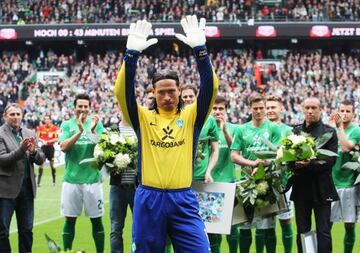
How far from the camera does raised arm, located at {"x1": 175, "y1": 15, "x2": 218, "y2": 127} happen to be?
6.59 m

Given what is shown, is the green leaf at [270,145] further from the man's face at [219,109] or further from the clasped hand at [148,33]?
the clasped hand at [148,33]

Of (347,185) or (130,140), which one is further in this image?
(347,185)

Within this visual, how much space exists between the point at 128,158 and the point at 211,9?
34.6 m

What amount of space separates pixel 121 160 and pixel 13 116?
146 cm

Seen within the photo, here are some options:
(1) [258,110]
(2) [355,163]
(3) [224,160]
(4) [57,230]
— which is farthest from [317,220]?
(4) [57,230]

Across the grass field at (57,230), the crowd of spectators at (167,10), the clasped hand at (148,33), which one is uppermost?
the crowd of spectators at (167,10)

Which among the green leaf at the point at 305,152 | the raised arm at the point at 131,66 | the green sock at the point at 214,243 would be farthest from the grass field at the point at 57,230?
the raised arm at the point at 131,66

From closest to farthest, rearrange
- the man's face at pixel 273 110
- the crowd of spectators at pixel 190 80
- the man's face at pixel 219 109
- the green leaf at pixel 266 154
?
the green leaf at pixel 266 154 < the man's face at pixel 219 109 < the man's face at pixel 273 110 < the crowd of spectators at pixel 190 80

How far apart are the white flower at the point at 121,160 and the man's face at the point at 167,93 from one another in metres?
2.30

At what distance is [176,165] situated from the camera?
6.57 metres

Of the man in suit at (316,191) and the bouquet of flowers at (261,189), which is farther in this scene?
the bouquet of flowers at (261,189)

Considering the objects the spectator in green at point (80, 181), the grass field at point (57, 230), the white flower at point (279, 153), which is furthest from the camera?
the grass field at point (57, 230)

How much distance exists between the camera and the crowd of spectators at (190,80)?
35312 millimetres

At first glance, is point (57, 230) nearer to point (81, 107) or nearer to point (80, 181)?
point (80, 181)
